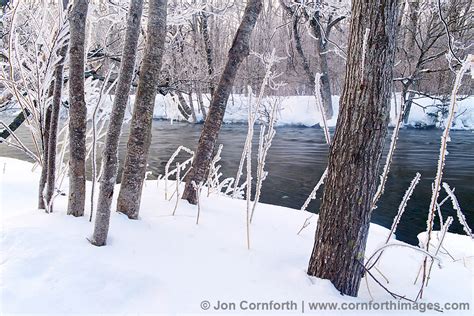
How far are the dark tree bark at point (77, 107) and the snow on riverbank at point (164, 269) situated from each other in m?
0.16

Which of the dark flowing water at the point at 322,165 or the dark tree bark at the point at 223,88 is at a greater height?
the dark tree bark at the point at 223,88

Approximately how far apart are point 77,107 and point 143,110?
1.46ft

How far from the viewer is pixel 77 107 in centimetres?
246

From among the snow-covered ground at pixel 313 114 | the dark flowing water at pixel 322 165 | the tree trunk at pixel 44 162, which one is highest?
the snow-covered ground at pixel 313 114

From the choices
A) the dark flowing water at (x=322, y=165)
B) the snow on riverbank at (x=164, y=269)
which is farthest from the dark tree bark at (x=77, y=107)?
the dark flowing water at (x=322, y=165)

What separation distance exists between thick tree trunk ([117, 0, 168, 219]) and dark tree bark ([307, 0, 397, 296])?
4.42 ft

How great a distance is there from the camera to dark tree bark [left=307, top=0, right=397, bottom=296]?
78.6 inches

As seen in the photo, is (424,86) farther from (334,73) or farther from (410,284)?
(410,284)

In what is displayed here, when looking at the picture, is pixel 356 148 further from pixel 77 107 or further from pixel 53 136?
pixel 53 136

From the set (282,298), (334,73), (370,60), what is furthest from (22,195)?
(334,73)

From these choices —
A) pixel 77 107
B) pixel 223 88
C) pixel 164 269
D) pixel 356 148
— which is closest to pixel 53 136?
pixel 77 107

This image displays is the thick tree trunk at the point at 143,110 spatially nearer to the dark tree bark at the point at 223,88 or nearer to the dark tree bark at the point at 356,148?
the dark tree bark at the point at 223,88

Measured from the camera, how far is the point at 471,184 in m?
8.83

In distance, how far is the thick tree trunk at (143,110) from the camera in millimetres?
2678
